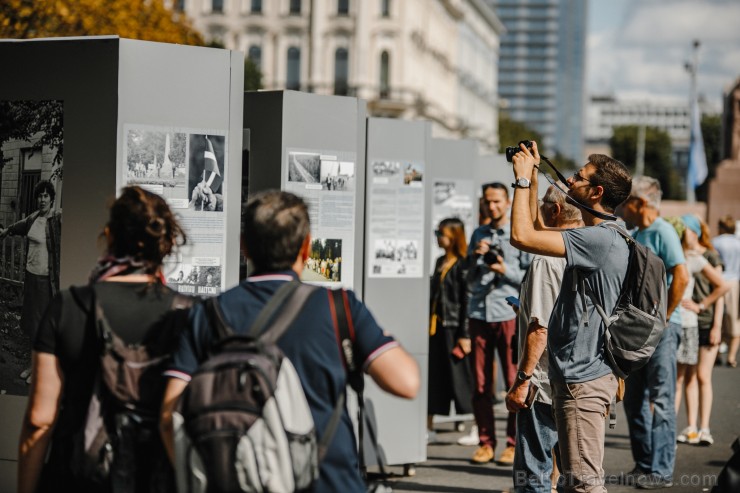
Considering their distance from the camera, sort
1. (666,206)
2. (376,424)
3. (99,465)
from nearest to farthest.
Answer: (99,465) → (376,424) → (666,206)

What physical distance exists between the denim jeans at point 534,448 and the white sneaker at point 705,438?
14.3ft

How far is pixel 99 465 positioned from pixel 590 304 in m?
2.52

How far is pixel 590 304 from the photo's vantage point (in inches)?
215

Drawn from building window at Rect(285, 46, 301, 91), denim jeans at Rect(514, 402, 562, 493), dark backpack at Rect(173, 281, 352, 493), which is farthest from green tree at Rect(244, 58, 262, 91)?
dark backpack at Rect(173, 281, 352, 493)

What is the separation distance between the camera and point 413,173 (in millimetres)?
8656

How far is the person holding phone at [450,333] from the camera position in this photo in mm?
10008

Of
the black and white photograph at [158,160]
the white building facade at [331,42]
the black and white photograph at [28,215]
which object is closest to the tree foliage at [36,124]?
the black and white photograph at [28,215]

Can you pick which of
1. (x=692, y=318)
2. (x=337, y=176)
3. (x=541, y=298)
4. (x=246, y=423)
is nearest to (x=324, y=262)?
(x=337, y=176)

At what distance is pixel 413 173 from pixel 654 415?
238cm

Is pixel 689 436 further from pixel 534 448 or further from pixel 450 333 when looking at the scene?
pixel 534 448

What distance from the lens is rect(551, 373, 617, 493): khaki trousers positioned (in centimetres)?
544

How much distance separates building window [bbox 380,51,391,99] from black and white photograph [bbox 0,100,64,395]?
70.0m

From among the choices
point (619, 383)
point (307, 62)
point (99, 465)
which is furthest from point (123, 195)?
point (307, 62)

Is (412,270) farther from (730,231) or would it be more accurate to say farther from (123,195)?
(730,231)
